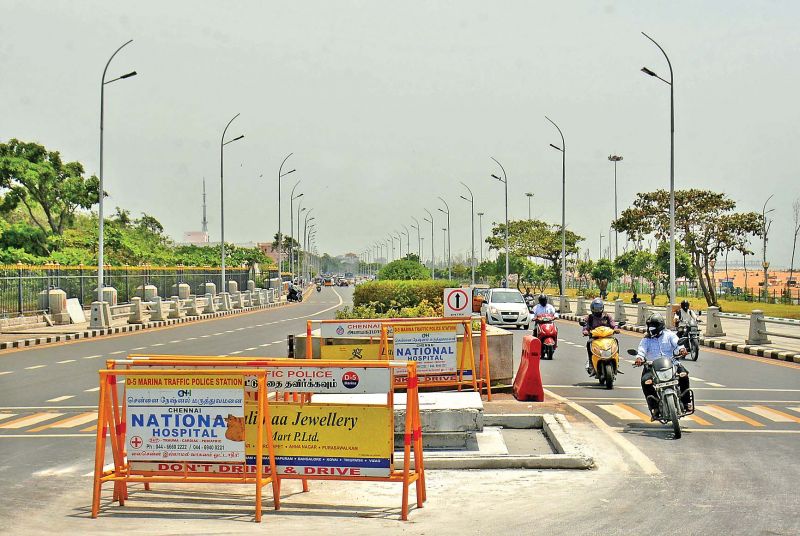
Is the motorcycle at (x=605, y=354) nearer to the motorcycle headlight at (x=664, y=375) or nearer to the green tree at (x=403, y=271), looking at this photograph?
the motorcycle headlight at (x=664, y=375)

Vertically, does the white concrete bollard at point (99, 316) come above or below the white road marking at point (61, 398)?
above

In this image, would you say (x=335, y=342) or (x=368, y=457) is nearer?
(x=368, y=457)

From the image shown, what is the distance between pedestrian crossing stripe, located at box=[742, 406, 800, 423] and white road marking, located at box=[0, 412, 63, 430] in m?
10.3

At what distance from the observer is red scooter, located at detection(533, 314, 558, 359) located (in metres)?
22.8

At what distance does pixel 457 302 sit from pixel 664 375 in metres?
5.96

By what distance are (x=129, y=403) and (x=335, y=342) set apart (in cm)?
828

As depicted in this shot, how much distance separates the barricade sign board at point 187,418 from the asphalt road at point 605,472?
21.9 inches

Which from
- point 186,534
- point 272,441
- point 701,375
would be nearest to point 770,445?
point 272,441

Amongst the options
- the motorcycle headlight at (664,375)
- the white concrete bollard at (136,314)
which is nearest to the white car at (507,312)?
the white concrete bollard at (136,314)

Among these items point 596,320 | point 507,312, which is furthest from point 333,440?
point 507,312

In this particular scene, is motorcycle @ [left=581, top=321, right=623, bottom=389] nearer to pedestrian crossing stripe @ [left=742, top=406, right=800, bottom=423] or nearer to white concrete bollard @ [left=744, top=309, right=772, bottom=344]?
pedestrian crossing stripe @ [left=742, top=406, right=800, bottom=423]

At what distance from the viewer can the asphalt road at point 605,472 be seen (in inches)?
311

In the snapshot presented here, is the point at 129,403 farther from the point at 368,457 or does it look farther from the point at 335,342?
the point at 335,342

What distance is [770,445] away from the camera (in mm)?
11555
